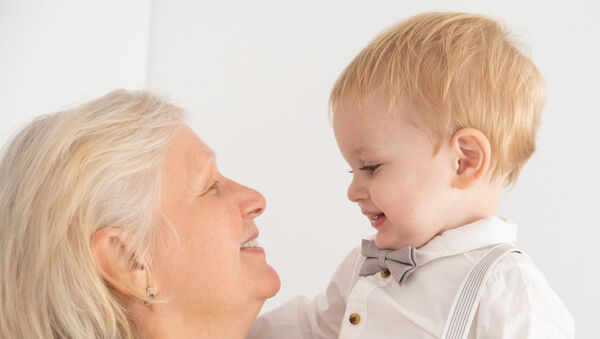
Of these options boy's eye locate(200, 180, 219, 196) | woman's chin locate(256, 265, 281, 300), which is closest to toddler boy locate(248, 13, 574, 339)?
woman's chin locate(256, 265, 281, 300)

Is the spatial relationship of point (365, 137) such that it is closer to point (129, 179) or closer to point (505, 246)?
point (505, 246)

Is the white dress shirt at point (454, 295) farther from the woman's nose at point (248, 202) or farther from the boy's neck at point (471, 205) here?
the woman's nose at point (248, 202)

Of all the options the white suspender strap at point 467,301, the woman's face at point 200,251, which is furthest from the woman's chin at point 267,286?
the white suspender strap at point 467,301

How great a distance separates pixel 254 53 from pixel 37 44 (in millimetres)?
790

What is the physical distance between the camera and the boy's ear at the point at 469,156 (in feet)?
4.66

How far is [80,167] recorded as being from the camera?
1.37 meters

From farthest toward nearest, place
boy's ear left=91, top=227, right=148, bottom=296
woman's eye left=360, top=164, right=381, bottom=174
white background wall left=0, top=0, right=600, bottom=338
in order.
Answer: white background wall left=0, top=0, right=600, bottom=338
woman's eye left=360, top=164, right=381, bottom=174
boy's ear left=91, top=227, right=148, bottom=296

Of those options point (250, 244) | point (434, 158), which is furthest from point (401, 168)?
point (250, 244)

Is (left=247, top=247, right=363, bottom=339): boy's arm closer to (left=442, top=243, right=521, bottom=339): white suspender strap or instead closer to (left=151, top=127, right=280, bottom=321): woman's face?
(left=151, top=127, right=280, bottom=321): woman's face

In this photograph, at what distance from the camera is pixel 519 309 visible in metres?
1.30

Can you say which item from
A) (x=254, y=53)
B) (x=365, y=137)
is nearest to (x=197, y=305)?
(x=365, y=137)

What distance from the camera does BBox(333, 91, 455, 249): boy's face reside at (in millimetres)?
1453

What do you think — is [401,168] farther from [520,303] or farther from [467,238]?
[520,303]

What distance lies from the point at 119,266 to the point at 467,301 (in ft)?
2.28
